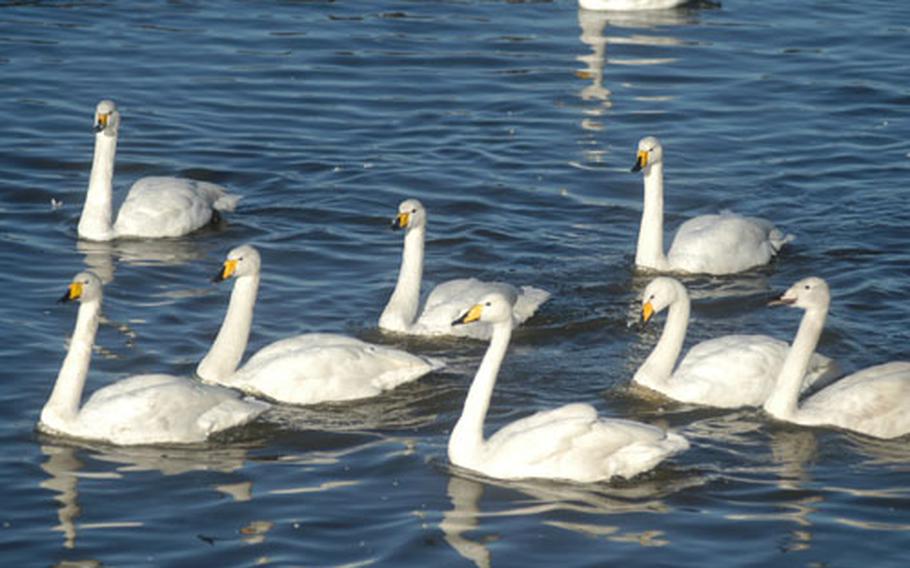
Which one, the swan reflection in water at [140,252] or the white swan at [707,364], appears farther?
the swan reflection in water at [140,252]

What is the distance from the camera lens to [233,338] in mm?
15039

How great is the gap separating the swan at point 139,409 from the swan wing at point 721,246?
5.31 meters

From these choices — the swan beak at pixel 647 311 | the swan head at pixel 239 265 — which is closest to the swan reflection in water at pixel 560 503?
the swan beak at pixel 647 311

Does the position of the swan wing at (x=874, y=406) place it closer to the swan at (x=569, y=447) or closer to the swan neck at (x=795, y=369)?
the swan neck at (x=795, y=369)

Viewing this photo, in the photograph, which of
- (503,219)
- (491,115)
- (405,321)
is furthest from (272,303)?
(491,115)

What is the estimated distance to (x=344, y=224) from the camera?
19.7 metres

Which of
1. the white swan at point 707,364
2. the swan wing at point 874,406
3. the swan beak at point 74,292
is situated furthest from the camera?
the white swan at point 707,364

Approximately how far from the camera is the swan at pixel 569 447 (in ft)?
42.3

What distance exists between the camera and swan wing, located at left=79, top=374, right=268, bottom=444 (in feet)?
44.6

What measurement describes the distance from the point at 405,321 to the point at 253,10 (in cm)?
1350

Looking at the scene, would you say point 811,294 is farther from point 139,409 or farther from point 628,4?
point 628,4

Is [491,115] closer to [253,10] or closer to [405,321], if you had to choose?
[253,10]

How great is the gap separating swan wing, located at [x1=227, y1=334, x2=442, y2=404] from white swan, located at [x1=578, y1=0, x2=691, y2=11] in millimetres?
15267

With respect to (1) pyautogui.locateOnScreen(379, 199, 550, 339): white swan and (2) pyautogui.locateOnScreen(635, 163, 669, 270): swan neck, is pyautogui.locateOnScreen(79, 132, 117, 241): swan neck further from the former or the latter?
(2) pyautogui.locateOnScreen(635, 163, 669, 270): swan neck
